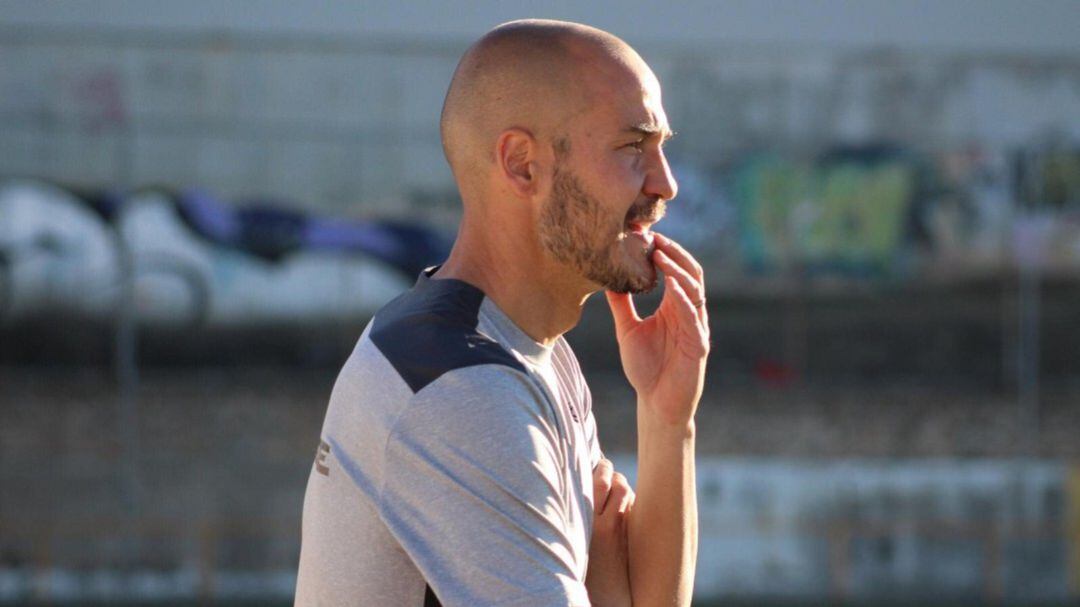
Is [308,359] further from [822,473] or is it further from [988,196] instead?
[988,196]

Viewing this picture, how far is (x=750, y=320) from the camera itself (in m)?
15.4

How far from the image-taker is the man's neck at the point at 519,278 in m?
2.51

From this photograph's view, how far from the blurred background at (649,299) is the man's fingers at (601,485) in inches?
452

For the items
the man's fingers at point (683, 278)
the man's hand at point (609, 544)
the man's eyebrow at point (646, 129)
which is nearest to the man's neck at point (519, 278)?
the man's fingers at point (683, 278)

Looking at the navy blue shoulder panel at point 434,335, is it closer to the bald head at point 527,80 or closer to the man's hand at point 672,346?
the bald head at point 527,80

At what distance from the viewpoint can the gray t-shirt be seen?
7.28 ft

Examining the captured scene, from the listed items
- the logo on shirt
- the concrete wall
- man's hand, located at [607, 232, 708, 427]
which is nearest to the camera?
the logo on shirt

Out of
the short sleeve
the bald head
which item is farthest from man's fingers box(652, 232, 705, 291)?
the short sleeve

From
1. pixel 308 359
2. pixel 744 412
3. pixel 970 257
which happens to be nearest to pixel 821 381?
pixel 744 412

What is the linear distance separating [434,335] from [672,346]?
0.50m

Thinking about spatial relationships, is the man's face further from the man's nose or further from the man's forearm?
the man's forearm

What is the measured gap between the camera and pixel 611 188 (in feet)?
8.03

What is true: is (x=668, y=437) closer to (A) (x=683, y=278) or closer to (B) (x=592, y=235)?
(A) (x=683, y=278)

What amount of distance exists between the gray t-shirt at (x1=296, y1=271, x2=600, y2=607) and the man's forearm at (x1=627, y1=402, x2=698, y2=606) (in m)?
0.25
